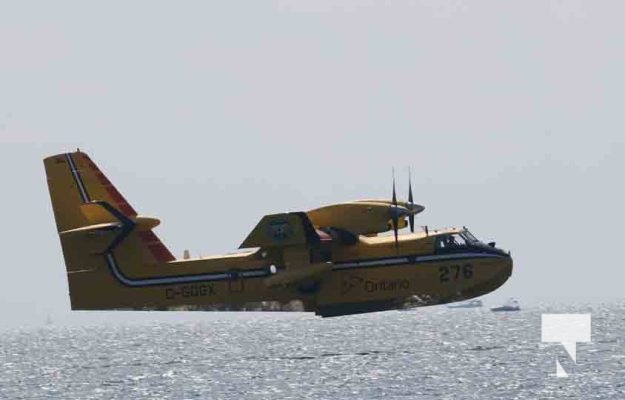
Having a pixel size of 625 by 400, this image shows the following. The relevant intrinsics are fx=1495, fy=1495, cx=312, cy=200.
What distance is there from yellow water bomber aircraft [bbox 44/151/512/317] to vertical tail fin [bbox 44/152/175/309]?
0.31ft

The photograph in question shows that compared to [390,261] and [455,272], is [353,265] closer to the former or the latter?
[390,261]

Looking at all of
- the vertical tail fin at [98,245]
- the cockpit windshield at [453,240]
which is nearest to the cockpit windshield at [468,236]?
the cockpit windshield at [453,240]

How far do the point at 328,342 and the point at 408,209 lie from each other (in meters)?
114

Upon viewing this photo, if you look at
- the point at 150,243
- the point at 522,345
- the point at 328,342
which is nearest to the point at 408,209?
the point at 150,243

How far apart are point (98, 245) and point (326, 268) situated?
1144 cm

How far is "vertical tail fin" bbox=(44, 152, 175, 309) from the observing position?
72.0 metres

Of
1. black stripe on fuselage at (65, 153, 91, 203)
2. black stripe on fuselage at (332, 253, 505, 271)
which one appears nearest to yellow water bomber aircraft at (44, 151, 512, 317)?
black stripe on fuselage at (332, 253, 505, 271)

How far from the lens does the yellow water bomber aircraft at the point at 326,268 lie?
69500mm

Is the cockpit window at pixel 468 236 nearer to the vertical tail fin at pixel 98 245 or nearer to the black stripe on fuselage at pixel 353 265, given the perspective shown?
the black stripe on fuselage at pixel 353 265

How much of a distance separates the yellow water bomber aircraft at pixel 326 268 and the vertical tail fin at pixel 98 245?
10 centimetres

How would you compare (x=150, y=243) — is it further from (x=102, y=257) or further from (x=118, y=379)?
(x=118, y=379)

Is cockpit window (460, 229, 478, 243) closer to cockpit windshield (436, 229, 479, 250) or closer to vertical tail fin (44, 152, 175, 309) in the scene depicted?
cockpit windshield (436, 229, 479, 250)

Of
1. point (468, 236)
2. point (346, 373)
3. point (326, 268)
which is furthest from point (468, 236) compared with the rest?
point (346, 373)

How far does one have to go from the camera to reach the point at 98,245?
72.4 m
